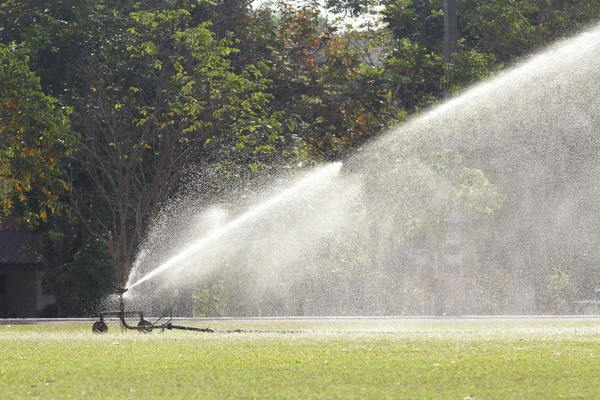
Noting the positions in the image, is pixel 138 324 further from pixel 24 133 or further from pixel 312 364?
pixel 24 133

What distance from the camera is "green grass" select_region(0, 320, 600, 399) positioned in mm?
11680

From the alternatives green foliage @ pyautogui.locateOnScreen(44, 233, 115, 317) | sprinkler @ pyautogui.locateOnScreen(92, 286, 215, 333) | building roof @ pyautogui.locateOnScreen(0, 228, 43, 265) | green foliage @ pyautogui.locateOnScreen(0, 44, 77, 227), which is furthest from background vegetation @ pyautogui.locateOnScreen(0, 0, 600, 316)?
sprinkler @ pyautogui.locateOnScreen(92, 286, 215, 333)

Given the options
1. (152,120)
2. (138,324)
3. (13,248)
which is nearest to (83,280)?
(152,120)

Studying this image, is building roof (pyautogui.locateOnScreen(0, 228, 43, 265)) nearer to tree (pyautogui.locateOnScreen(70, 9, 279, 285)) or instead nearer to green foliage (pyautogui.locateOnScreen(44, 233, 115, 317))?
green foliage (pyautogui.locateOnScreen(44, 233, 115, 317))


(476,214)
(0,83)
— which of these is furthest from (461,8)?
(0,83)

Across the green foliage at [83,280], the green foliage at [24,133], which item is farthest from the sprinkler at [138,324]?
the green foliage at [83,280]

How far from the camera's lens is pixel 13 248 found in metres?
47.4

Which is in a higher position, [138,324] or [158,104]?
[158,104]

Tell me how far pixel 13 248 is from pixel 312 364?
1361 inches

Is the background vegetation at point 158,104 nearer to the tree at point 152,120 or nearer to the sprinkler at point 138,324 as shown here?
the tree at point 152,120

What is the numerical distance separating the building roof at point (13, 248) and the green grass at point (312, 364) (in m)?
24.3

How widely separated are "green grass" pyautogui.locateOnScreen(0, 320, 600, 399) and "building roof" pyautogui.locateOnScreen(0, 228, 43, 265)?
24285 millimetres

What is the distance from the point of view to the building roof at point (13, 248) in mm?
46125

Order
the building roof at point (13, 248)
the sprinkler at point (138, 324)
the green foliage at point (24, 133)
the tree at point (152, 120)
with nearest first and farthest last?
the sprinkler at point (138, 324)
the green foliage at point (24, 133)
the tree at point (152, 120)
the building roof at point (13, 248)
